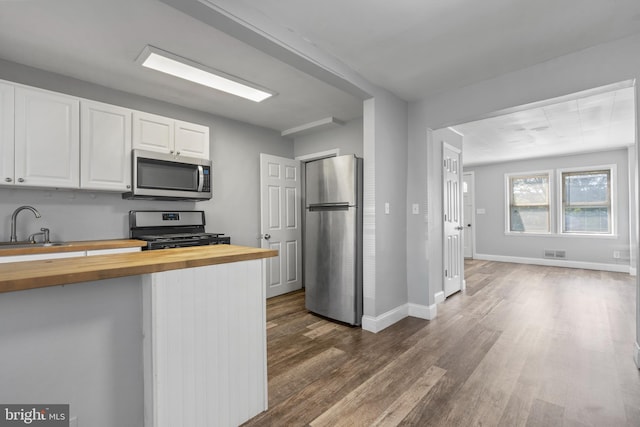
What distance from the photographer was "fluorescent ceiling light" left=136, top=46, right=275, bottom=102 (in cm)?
237

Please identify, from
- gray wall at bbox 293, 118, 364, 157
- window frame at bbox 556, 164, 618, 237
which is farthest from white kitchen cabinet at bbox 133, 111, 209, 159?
window frame at bbox 556, 164, 618, 237

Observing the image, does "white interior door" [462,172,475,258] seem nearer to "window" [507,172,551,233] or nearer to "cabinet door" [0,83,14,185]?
"window" [507,172,551,233]

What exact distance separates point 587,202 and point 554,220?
639 mm

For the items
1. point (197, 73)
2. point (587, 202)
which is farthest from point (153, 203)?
point (587, 202)

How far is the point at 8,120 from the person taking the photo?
2.27 meters

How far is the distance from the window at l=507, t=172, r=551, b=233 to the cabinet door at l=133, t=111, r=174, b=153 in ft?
23.0

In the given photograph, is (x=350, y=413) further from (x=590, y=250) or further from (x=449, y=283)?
(x=590, y=250)

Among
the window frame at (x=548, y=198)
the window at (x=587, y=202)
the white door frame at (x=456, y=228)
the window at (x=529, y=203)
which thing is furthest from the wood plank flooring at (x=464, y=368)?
the window at (x=529, y=203)

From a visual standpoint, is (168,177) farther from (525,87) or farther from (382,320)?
(525,87)

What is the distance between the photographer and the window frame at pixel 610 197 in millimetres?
5613

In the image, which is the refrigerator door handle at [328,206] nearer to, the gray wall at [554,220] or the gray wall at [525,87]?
the gray wall at [525,87]

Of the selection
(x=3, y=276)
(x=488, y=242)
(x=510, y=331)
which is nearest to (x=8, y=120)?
(x=3, y=276)

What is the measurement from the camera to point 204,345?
4.73ft

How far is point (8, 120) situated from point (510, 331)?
4.67 metres
